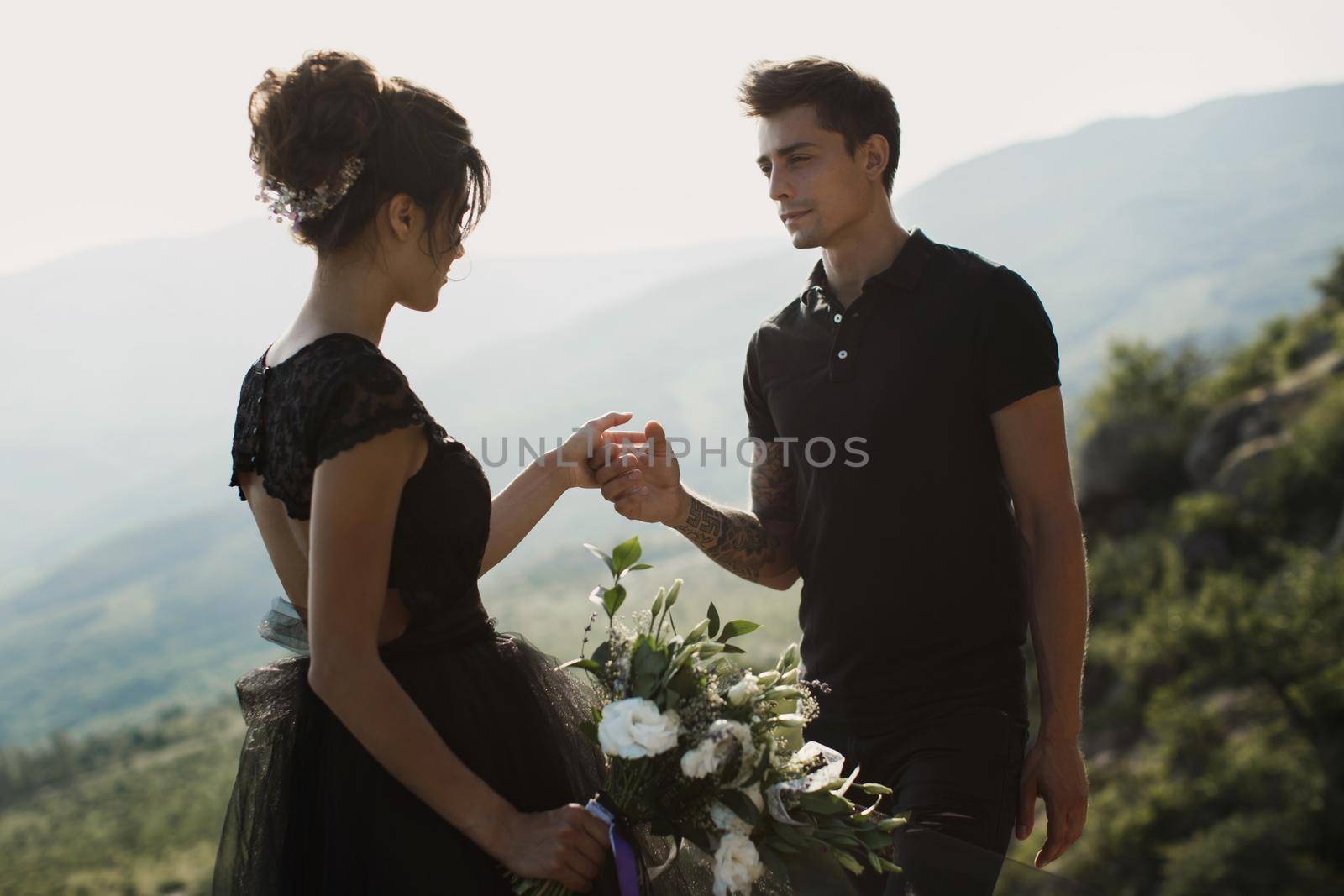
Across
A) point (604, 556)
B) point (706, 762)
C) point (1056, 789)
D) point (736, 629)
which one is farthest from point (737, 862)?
point (1056, 789)

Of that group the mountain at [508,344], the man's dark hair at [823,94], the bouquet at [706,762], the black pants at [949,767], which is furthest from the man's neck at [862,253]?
the mountain at [508,344]

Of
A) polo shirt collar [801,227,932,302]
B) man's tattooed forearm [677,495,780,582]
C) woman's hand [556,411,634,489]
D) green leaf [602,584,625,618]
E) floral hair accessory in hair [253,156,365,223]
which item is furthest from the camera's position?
man's tattooed forearm [677,495,780,582]

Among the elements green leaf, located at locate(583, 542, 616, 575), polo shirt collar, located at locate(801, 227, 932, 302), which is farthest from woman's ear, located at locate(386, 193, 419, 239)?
polo shirt collar, located at locate(801, 227, 932, 302)

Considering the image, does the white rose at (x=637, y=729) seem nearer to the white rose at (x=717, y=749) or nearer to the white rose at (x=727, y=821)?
the white rose at (x=717, y=749)

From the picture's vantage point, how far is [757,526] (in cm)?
355

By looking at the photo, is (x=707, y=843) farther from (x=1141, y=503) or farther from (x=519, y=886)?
(x=1141, y=503)

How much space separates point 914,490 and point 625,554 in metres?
1.03

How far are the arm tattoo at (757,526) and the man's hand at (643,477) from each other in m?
0.08

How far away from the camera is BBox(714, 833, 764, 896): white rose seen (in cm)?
208

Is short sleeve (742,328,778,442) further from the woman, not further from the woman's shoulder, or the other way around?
the woman's shoulder

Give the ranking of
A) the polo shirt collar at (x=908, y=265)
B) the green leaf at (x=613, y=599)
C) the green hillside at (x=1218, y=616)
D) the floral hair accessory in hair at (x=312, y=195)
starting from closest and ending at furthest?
1. the floral hair accessory in hair at (x=312, y=195)
2. the green leaf at (x=613, y=599)
3. the polo shirt collar at (x=908, y=265)
4. the green hillside at (x=1218, y=616)

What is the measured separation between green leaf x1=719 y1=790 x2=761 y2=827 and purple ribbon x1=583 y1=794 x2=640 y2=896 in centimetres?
20

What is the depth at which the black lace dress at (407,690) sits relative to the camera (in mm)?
2031

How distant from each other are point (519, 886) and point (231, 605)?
11692cm
